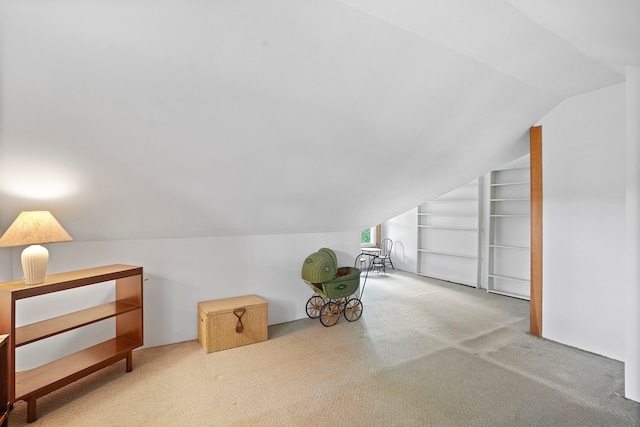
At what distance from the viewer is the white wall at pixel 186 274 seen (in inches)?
122

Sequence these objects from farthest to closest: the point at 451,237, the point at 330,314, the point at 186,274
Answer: the point at 451,237 → the point at 330,314 → the point at 186,274

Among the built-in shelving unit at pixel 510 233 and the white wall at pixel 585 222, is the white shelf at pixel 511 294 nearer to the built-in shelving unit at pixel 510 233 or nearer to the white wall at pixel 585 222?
the built-in shelving unit at pixel 510 233

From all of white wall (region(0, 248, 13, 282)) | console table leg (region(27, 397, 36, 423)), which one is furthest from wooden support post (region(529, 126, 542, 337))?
white wall (region(0, 248, 13, 282))

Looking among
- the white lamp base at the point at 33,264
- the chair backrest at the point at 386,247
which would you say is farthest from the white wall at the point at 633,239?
the chair backrest at the point at 386,247

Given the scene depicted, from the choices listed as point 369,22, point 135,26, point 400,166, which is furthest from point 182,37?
point 400,166

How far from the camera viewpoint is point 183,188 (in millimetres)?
2961

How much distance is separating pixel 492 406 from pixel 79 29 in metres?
3.56

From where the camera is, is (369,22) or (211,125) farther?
(211,125)

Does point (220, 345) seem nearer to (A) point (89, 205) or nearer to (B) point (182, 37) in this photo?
(A) point (89, 205)

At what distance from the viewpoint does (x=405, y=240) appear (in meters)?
7.85

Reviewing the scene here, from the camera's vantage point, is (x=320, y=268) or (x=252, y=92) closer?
(x=252, y=92)

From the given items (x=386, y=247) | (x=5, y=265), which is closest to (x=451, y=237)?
(x=386, y=247)

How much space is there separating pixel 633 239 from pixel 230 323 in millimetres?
3696

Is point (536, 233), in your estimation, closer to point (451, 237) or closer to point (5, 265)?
point (451, 237)
